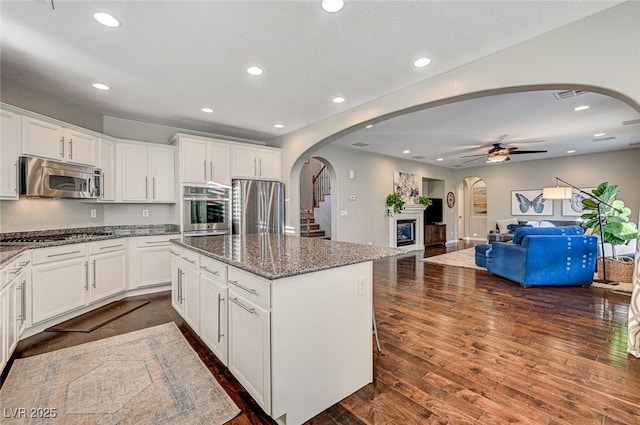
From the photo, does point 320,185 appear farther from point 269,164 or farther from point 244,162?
point 244,162

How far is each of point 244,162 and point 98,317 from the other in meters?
2.95

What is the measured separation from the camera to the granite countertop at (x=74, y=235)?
253 centimetres

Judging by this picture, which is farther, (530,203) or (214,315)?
(530,203)

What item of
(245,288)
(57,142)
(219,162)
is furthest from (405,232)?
(57,142)

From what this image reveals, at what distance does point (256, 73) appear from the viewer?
2893 millimetres

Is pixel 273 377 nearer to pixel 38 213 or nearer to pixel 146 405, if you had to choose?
pixel 146 405

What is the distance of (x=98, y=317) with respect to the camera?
328 cm

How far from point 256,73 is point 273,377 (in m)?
2.74

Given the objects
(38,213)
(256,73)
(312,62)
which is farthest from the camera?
(38,213)

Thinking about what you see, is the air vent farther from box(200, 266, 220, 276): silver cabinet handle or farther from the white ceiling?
box(200, 266, 220, 276): silver cabinet handle

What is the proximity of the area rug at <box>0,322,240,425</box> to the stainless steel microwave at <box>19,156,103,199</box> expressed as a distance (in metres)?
1.72

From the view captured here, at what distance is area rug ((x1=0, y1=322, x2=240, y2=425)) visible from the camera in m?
1.73

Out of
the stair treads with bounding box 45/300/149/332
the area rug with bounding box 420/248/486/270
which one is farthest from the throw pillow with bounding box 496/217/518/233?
the stair treads with bounding box 45/300/149/332

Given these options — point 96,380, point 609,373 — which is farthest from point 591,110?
point 96,380
